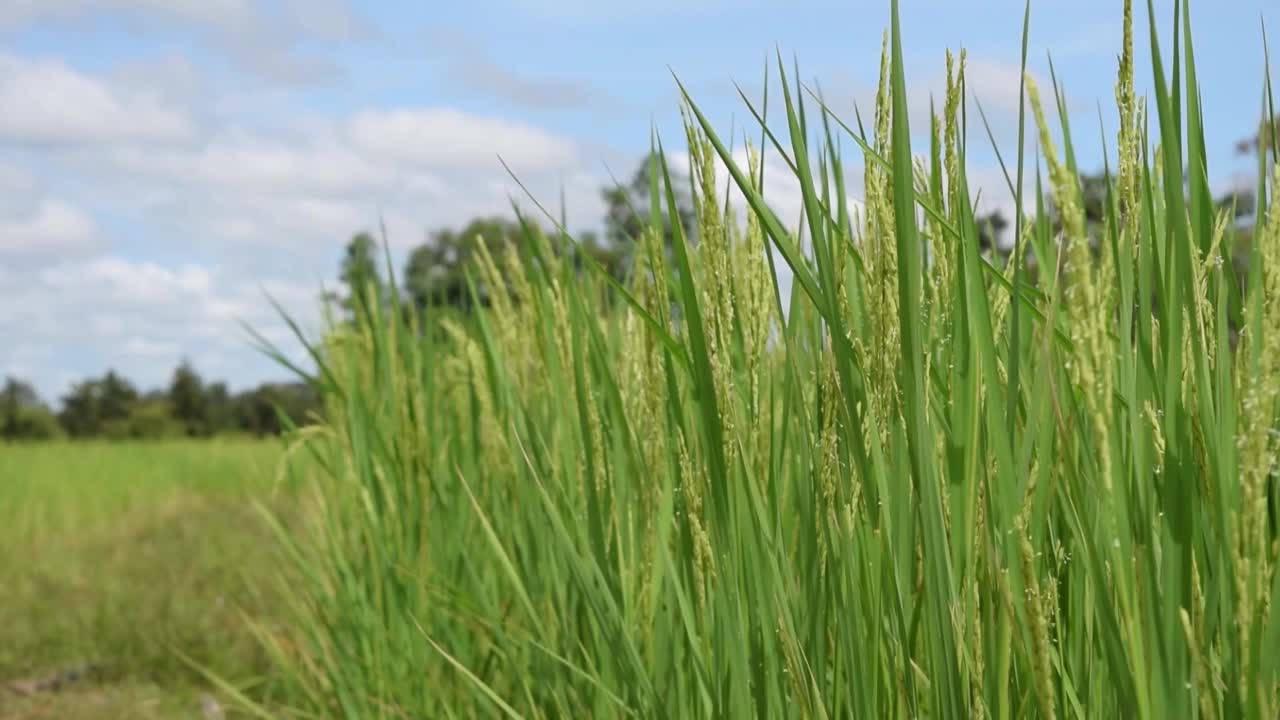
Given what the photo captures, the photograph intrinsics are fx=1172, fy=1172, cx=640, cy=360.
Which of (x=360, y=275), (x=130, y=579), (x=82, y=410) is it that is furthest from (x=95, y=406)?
(x=360, y=275)

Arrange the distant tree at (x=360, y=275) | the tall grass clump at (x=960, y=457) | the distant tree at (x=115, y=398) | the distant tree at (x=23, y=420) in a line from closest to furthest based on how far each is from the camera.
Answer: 1. the tall grass clump at (x=960, y=457)
2. the distant tree at (x=360, y=275)
3. the distant tree at (x=23, y=420)
4. the distant tree at (x=115, y=398)

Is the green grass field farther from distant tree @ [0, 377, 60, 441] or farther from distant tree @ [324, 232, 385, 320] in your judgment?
distant tree @ [0, 377, 60, 441]

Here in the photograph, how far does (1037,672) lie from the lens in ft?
2.48

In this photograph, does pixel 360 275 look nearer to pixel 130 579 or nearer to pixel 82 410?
pixel 130 579

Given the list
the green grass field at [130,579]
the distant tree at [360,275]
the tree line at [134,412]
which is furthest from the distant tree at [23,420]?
the distant tree at [360,275]

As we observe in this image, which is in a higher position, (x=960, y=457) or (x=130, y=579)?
(x=960, y=457)

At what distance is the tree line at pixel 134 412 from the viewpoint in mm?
35375

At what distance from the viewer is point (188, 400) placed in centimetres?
3947

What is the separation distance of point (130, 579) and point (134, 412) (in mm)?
32469

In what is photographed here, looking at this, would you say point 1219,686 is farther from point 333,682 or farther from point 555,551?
point 333,682

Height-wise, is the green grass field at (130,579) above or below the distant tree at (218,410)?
below

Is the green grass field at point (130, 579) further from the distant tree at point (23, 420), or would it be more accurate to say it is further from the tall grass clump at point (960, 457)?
the distant tree at point (23, 420)

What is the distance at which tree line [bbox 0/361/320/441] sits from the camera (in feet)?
116

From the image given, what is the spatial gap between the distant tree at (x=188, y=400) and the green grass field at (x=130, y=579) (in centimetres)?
2683
